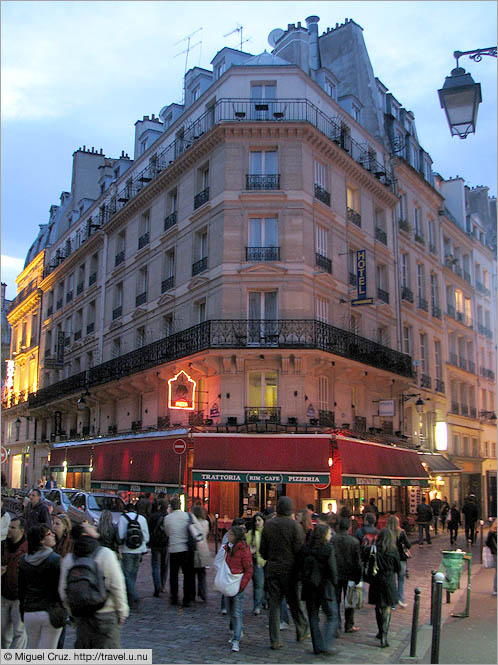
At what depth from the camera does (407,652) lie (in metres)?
7.23

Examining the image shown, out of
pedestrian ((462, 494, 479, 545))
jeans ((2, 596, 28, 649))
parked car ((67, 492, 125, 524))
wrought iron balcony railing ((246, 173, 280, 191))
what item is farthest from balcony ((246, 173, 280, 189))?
jeans ((2, 596, 28, 649))

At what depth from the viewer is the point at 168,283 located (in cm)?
2314

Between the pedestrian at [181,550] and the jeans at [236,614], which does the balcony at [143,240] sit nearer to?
the pedestrian at [181,550]

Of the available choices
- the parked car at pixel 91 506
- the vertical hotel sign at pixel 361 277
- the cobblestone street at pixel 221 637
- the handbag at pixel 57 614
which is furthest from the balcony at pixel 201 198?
the handbag at pixel 57 614

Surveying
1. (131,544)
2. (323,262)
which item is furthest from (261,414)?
(131,544)

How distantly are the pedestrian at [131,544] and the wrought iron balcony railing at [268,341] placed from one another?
10149mm

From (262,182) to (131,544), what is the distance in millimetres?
14229

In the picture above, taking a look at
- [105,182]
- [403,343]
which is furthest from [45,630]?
[105,182]

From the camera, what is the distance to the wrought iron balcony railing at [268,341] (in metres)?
19.0

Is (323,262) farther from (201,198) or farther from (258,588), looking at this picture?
(258,588)

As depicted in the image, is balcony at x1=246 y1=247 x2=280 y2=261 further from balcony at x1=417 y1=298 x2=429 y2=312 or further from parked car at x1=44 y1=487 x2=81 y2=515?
balcony at x1=417 y1=298 x2=429 y2=312

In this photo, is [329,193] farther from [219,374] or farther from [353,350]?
[219,374]

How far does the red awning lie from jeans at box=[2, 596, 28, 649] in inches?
461

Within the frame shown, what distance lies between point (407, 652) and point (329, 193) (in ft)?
54.8
